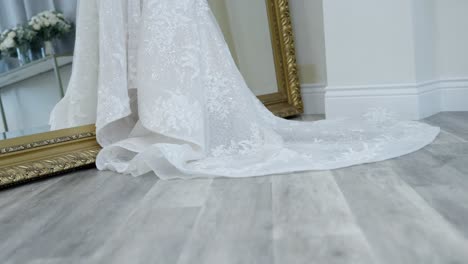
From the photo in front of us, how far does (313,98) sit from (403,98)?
0.55m

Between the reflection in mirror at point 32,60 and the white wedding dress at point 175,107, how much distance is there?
4cm

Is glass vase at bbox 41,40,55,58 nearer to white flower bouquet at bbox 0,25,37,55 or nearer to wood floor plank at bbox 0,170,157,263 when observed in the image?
white flower bouquet at bbox 0,25,37,55

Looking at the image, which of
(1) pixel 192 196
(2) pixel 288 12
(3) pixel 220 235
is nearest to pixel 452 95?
(2) pixel 288 12

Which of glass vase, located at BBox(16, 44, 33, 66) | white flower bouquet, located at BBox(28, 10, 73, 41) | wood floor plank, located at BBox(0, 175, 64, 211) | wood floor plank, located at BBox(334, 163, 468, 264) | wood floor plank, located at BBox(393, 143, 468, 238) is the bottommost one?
wood floor plank, located at BBox(0, 175, 64, 211)

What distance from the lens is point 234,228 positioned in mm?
810

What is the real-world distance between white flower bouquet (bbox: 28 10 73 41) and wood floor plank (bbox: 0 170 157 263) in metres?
0.56

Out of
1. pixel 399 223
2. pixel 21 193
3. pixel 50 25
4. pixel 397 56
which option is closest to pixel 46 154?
pixel 21 193

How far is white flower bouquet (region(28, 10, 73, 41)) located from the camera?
59.9 inches


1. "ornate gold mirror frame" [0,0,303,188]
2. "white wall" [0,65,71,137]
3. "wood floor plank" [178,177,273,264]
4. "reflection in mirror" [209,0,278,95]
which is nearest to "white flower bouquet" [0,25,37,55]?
"white wall" [0,65,71,137]

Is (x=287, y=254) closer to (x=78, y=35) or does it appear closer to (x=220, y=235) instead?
(x=220, y=235)

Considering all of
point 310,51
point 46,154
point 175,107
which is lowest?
point 46,154

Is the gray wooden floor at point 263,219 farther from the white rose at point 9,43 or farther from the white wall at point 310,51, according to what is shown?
the white wall at point 310,51

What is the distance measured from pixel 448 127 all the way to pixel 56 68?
1520mm

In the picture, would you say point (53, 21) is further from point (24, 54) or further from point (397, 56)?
point (397, 56)
